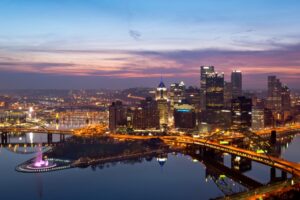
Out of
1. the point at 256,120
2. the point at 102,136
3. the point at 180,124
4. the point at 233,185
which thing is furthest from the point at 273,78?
the point at 233,185

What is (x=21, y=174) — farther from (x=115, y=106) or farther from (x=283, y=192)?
(x=115, y=106)

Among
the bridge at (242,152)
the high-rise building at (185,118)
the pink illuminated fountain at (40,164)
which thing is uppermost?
the high-rise building at (185,118)

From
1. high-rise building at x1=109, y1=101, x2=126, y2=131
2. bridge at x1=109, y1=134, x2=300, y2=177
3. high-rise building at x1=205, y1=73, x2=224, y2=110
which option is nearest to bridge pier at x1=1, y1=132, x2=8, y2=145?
bridge at x1=109, y1=134, x2=300, y2=177

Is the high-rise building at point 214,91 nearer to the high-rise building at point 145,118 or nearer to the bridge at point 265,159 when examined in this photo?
the high-rise building at point 145,118

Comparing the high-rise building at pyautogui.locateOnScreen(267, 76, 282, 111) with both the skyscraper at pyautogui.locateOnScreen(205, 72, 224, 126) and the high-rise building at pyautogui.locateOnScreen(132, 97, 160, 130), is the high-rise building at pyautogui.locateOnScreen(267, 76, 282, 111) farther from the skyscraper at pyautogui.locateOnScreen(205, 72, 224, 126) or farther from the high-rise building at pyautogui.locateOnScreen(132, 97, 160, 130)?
the high-rise building at pyautogui.locateOnScreen(132, 97, 160, 130)

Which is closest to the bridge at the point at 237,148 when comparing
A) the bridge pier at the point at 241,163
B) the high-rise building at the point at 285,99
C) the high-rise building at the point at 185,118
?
the bridge pier at the point at 241,163

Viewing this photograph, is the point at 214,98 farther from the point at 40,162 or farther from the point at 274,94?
the point at 40,162
